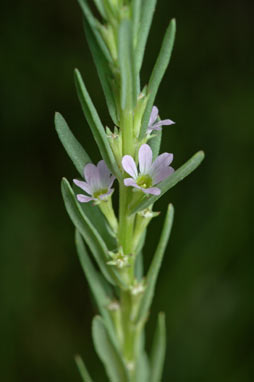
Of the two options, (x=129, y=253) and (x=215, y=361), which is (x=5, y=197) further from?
(x=129, y=253)

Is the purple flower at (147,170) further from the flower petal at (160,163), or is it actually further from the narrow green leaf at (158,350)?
the narrow green leaf at (158,350)

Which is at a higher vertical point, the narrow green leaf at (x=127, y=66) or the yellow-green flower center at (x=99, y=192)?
the narrow green leaf at (x=127, y=66)

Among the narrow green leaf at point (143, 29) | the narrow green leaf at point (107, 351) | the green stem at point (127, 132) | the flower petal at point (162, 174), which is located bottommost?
the narrow green leaf at point (107, 351)

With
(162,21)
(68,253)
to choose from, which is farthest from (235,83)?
(68,253)

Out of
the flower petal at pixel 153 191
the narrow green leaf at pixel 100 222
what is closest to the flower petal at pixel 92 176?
the narrow green leaf at pixel 100 222

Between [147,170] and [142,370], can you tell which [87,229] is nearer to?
[147,170]

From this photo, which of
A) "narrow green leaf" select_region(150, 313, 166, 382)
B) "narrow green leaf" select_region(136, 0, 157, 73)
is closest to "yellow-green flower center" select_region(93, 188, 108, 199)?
"narrow green leaf" select_region(136, 0, 157, 73)
